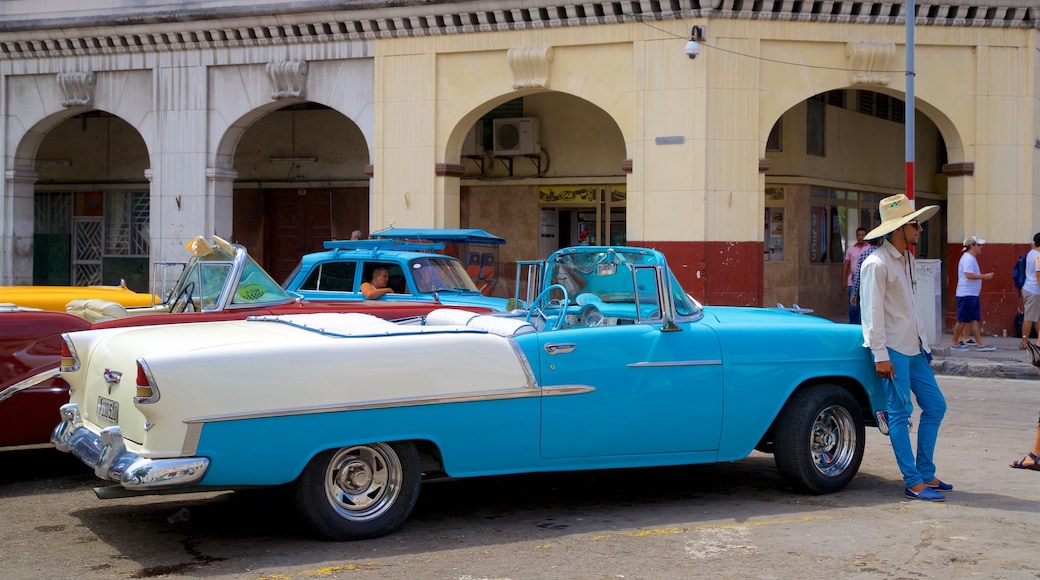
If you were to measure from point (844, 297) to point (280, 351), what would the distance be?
1894 centimetres

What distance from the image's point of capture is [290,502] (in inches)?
237

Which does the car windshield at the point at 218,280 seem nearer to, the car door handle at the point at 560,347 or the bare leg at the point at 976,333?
the car door handle at the point at 560,347

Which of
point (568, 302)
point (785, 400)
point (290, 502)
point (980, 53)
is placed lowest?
point (290, 502)

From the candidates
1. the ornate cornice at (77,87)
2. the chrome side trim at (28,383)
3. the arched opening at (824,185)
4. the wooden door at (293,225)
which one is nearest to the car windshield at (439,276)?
the chrome side trim at (28,383)

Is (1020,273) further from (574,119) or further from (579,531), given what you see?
(579,531)

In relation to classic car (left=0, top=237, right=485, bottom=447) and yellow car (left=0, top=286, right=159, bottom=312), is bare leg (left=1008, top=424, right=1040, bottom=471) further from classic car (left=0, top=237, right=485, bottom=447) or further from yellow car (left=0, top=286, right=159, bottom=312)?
yellow car (left=0, top=286, right=159, bottom=312)

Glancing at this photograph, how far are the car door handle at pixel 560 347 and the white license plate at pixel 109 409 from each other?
7.56 feet

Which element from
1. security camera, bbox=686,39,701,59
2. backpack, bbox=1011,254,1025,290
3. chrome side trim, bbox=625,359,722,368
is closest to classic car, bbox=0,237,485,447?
chrome side trim, bbox=625,359,722,368

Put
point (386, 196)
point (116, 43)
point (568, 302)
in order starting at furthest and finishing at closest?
1. point (116, 43)
2. point (386, 196)
3. point (568, 302)

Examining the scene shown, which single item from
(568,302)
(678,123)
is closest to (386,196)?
(678,123)

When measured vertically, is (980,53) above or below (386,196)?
above

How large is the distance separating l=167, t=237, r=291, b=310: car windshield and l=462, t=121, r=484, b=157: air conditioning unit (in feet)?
42.4

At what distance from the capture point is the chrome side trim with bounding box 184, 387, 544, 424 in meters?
5.66

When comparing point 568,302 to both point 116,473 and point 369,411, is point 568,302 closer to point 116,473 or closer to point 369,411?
point 369,411
